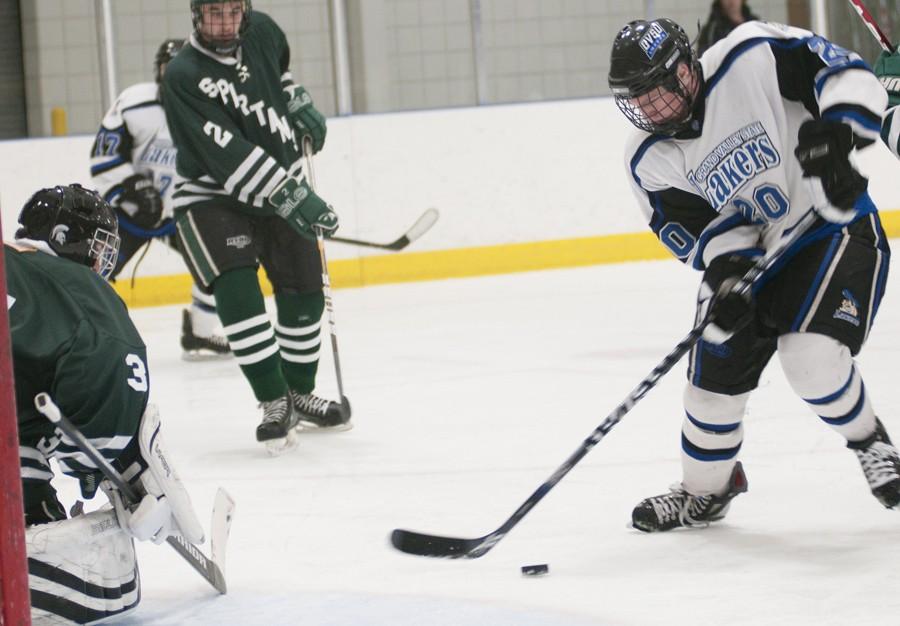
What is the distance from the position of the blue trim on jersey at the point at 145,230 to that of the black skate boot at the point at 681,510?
3266 mm

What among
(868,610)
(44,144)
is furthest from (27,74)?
(868,610)

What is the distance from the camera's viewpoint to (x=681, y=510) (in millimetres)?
2453

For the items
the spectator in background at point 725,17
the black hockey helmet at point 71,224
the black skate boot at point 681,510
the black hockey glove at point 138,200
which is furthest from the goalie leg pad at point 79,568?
the spectator in background at point 725,17

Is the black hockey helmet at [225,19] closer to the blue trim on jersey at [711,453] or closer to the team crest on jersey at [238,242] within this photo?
the team crest on jersey at [238,242]

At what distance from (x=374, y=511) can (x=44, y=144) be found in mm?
4475

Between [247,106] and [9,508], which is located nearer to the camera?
[9,508]

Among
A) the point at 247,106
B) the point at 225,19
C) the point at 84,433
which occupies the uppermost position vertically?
the point at 225,19

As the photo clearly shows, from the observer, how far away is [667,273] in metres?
6.47

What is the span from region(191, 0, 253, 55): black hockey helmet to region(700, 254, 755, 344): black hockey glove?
64.8 inches

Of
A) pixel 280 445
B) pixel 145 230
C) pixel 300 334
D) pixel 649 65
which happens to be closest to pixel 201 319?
pixel 145 230

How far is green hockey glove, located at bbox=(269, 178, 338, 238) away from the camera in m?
3.48

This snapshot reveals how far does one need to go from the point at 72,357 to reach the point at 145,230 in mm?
3476

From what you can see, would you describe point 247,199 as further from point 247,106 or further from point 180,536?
point 180,536

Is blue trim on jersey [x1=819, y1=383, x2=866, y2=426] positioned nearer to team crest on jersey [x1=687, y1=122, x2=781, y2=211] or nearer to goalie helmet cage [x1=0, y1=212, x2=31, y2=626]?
team crest on jersey [x1=687, y1=122, x2=781, y2=211]
